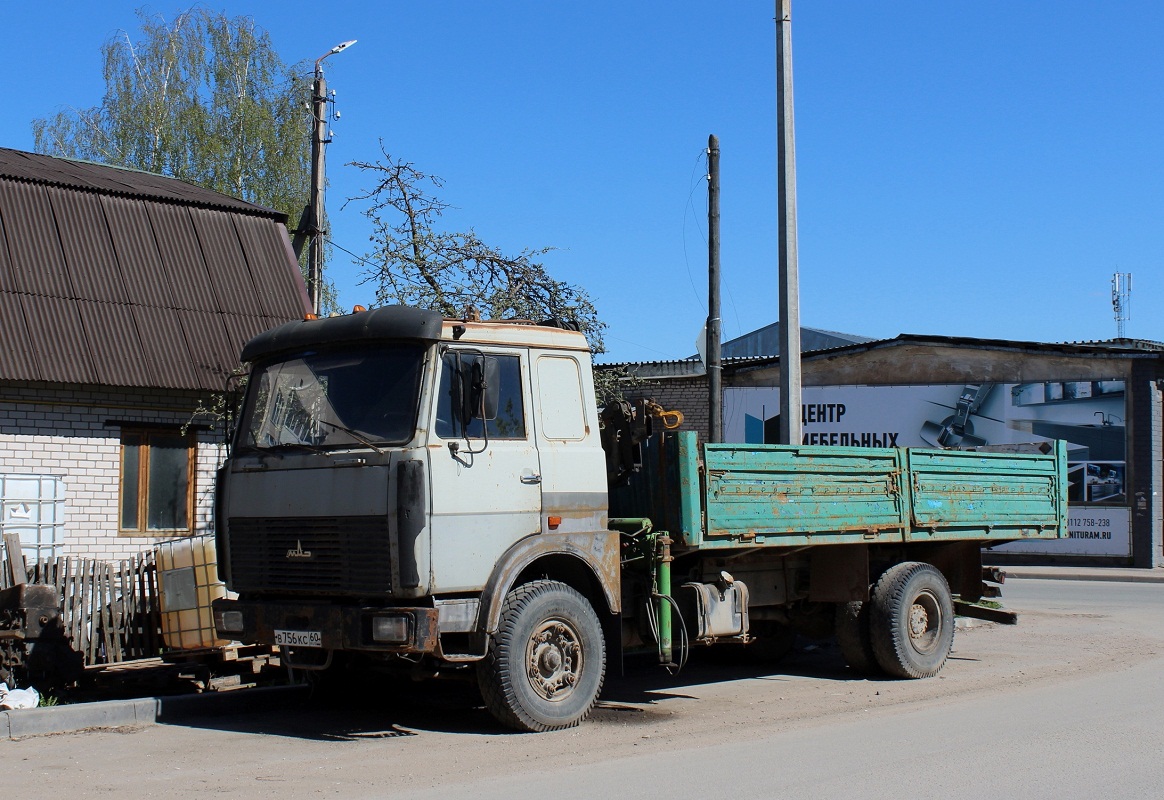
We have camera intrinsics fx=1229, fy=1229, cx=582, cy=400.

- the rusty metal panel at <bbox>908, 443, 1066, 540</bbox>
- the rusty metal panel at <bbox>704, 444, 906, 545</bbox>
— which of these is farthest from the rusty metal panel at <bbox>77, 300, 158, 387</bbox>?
the rusty metal panel at <bbox>908, 443, 1066, 540</bbox>

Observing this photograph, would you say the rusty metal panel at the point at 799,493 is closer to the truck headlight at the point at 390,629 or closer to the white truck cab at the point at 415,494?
the white truck cab at the point at 415,494

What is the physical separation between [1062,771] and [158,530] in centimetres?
1016

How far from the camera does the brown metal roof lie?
12742mm

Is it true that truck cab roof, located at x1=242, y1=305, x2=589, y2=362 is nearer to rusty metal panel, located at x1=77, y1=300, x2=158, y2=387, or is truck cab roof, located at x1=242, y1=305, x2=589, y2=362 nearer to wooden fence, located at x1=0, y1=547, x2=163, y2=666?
→ wooden fence, located at x1=0, y1=547, x2=163, y2=666

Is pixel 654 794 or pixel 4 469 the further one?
pixel 4 469

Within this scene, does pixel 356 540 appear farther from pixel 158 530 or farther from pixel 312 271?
pixel 312 271

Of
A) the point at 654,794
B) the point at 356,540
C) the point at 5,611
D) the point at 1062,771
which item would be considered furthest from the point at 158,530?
the point at 1062,771

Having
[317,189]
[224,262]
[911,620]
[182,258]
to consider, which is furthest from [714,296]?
[911,620]

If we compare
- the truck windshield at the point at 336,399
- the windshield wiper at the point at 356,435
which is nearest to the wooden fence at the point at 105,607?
the truck windshield at the point at 336,399

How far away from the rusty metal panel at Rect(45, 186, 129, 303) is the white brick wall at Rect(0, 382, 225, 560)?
1.14 m

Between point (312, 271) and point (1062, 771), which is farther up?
point (312, 271)

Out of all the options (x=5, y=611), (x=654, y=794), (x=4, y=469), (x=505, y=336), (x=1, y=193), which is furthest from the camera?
(x=1, y=193)

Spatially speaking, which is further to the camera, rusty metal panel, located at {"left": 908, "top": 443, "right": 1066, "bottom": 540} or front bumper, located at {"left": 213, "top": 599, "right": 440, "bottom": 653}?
rusty metal panel, located at {"left": 908, "top": 443, "right": 1066, "bottom": 540}

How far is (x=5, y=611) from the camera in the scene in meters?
8.77
